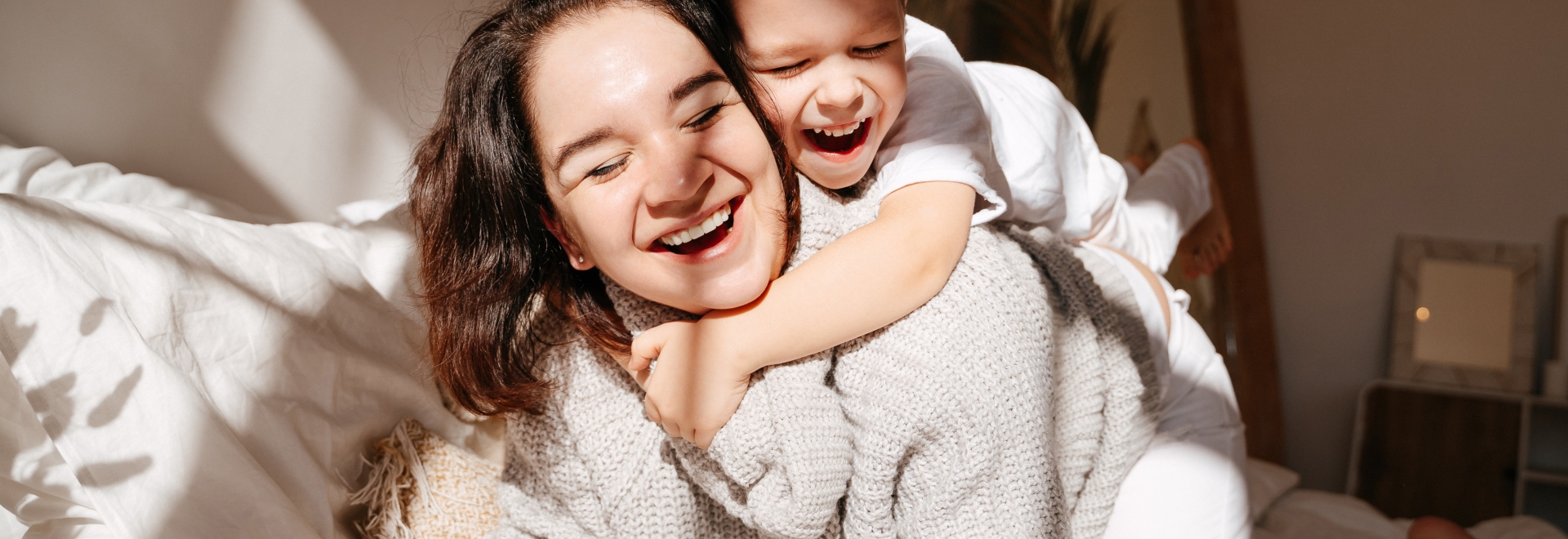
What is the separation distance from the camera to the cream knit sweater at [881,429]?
37.2 inches

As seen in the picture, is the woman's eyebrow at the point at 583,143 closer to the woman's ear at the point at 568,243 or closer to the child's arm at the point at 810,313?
the woman's ear at the point at 568,243

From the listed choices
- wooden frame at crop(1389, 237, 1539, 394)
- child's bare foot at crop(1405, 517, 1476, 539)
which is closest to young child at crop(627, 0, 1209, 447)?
child's bare foot at crop(1405, 517, 1476, 539)

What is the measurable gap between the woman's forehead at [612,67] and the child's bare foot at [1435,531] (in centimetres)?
198

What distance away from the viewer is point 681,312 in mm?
1057

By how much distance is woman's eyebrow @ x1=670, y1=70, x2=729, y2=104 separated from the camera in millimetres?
865

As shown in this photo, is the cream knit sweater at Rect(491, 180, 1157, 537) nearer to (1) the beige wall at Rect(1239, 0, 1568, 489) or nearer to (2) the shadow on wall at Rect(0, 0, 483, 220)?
(2) the shadow on wall at Rect(0, 0, 483, 220)

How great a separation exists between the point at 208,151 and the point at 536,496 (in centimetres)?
77

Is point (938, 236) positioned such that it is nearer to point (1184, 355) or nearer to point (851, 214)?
point (851, 214)

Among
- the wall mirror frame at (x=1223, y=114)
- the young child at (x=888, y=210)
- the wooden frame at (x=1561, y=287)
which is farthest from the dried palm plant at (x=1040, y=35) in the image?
the wooden frame at (x=1561, y=287)

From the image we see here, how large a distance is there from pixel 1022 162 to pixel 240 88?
1228 mm

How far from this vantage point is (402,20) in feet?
4.96

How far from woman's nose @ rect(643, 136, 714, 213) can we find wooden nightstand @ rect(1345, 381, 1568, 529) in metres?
2.96

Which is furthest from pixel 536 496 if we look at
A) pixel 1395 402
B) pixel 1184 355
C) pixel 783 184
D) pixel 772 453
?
pixel 1395 402

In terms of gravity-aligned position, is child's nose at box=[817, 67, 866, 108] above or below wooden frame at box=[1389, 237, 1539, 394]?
above
